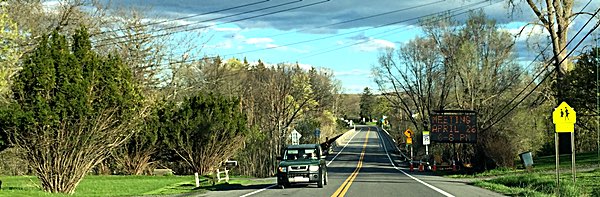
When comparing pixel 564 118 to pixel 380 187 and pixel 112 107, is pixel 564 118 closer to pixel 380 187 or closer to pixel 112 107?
pixel 380 187

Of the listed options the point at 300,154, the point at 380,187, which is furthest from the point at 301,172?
the point at 380,187

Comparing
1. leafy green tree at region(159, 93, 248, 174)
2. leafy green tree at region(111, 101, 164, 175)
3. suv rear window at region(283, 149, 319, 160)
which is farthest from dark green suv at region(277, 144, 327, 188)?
leafy green tree at region(111, 101, 164, 175)

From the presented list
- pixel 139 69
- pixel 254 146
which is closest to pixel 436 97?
pixel 254 146

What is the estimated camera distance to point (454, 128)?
1578 inches

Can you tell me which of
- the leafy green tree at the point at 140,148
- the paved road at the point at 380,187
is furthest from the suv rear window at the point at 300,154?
the leafy green tree at the point at 140,148

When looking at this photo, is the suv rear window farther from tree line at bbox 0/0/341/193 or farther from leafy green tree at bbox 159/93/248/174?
leafy green tree at bbox 159/93/248/174

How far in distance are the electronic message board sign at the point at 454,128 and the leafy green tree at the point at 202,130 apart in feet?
41.0

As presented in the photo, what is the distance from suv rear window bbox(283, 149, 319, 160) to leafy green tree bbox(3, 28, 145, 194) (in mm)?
6261

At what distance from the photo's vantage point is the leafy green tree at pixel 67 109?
75.3 ft

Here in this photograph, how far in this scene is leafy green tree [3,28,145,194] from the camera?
22.9 m

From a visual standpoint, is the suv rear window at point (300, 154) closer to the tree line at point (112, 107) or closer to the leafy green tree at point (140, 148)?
the tree line at point (112, 107)

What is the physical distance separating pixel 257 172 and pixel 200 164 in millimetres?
9237

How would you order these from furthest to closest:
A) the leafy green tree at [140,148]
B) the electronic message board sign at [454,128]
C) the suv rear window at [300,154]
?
the leafy green tree at [140,148] → the electronic message board sign at [454,128] → the suv rear window at [300,154]

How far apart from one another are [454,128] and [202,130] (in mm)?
15855
